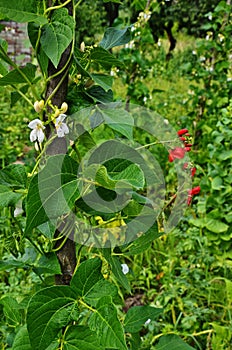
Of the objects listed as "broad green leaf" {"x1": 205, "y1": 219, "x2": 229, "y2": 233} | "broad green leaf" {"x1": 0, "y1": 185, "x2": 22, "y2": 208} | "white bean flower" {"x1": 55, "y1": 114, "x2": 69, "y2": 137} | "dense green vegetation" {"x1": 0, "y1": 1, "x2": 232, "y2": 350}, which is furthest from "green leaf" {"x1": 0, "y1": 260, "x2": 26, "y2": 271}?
"broad green leaf" {"x1": 205, "y1": 219, "x2": 229, "y2": 233}

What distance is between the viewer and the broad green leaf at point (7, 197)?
637mm

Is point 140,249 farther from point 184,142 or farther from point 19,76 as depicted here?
point 19,76

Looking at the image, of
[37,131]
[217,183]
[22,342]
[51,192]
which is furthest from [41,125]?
[217,183]

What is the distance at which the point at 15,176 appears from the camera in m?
0.66

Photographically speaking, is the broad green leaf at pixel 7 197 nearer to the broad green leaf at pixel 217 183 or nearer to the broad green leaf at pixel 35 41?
the broad green leaf at pixel 35 41

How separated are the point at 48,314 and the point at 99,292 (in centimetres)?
7

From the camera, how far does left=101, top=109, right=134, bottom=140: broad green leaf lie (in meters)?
0.62

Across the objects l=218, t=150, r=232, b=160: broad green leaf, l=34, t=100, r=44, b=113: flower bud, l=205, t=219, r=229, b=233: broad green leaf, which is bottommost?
l=205, t=219, r=229, b=233: broad green leaf

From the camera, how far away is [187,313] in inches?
69.1

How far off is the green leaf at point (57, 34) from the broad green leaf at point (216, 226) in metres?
1.61

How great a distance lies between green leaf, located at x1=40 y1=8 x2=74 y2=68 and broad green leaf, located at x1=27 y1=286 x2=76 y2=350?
0.29 meters

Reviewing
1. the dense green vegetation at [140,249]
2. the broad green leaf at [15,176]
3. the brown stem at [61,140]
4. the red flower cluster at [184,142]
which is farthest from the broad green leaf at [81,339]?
the red flower cluster at [184,142]

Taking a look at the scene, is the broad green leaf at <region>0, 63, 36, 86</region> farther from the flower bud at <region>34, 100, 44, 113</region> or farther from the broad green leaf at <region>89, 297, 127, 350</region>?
the broad green leaf at <region>89, 297, 127, 350</region>

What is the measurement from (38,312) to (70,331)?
0.08 meters
